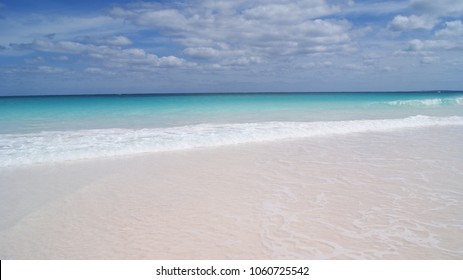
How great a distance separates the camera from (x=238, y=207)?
4.98 m

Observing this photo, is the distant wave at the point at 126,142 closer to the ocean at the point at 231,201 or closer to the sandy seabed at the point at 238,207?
the ocean at the point at 231,201

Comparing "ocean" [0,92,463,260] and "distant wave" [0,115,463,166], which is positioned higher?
"distant wave" [0,115,463,166]

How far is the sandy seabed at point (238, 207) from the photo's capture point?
3758 millimetres

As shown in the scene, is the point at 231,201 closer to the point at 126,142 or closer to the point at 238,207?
the point at 238,207

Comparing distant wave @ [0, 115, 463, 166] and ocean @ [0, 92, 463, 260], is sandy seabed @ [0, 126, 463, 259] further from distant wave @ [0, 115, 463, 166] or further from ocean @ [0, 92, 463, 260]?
distant wave @ [0, 115, 463, 166]

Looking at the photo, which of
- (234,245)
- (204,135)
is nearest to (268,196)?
(234,245)

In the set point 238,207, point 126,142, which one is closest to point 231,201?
point 238,207

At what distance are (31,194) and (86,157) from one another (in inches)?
119

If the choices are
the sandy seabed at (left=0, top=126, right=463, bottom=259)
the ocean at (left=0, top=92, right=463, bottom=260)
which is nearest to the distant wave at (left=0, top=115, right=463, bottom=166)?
the ocean at (left=0, top=92, right=463, bottom=260)

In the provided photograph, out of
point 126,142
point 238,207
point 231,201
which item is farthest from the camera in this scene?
point 126,142

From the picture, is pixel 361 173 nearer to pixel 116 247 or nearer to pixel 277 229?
pixel 277 229

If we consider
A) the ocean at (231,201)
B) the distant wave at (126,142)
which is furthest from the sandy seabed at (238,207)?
the distant wave at (126,142)

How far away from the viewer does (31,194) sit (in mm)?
5688

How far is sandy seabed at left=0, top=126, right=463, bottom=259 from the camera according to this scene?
3.76 metres
